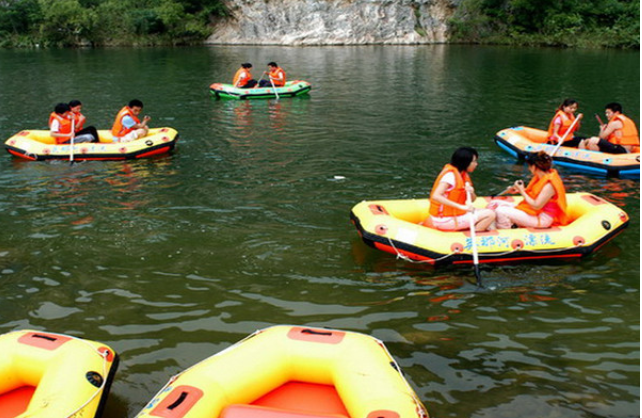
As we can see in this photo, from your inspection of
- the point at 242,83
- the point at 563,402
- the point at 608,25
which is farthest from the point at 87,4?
the point at 563,402

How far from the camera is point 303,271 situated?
21.1 ft

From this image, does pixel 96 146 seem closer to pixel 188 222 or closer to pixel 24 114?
pixel 188 222

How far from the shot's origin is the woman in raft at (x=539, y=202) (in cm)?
655

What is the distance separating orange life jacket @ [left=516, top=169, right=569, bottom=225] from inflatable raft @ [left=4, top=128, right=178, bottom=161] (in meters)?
7.05

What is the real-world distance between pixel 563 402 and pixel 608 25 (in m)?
34.9

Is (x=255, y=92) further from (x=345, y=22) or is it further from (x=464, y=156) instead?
(x=345, y=22)

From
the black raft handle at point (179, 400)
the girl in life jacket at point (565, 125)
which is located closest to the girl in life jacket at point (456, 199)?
the black raft handle at point (179, 400)

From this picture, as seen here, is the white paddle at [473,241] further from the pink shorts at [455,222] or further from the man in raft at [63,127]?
the man in raft at [63,127]

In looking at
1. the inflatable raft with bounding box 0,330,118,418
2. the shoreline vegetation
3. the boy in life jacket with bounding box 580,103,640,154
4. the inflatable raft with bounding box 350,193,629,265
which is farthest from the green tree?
the inflatable raft with bounding box 0,330,118,418

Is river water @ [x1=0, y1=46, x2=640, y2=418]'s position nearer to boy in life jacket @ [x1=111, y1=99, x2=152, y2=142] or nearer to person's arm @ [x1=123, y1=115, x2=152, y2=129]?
boy in life jacket @ [x1=111, y1=99, x2=152, y2=142]

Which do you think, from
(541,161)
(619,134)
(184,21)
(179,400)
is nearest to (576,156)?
(619,134)

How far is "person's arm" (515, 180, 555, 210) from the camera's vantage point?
655cm

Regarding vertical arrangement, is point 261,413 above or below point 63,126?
below

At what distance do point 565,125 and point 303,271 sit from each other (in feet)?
21.5
